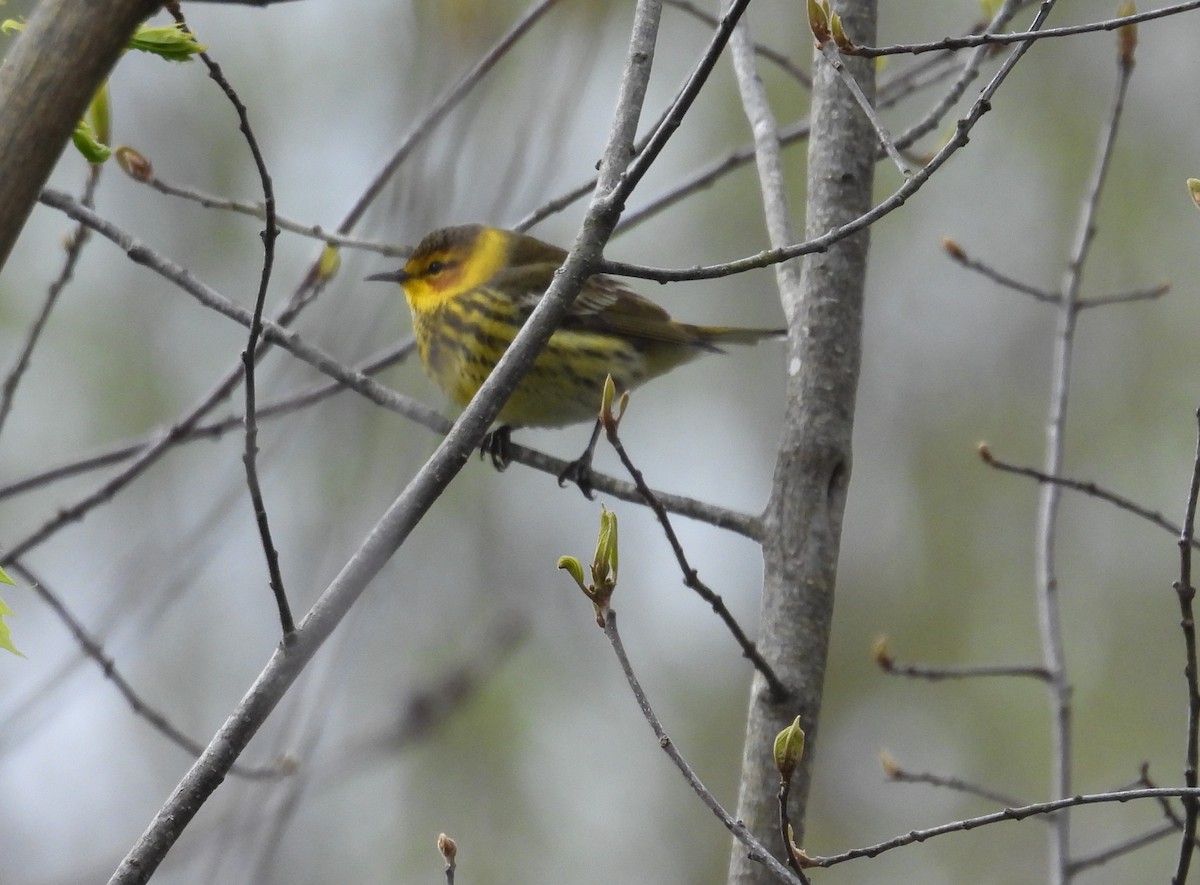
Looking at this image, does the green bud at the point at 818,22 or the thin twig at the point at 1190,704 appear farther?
the green bud at the point at 818,22

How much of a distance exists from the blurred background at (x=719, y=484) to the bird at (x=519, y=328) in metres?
2.75

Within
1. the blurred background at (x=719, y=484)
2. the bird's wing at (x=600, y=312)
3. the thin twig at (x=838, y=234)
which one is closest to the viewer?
the thin twig at (x=838, y=234)

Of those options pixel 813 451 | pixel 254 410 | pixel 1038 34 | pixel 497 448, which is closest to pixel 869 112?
pixel 1038 34

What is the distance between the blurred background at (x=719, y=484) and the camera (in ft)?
32.4

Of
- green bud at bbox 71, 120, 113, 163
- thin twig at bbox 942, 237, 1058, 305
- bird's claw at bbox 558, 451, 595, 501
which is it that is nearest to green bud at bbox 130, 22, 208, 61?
green bud at bbox 71, 120, 113, 163

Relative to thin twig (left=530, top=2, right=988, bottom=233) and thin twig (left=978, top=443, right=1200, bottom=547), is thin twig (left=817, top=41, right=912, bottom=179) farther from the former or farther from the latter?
thin twig (left=978, top=443, right=1200, bottom=547)

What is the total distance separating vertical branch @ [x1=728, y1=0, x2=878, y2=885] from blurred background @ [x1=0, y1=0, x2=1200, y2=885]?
548 cm

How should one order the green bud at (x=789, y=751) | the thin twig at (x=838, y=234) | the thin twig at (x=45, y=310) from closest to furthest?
the thin twig at (x=838, y=234) < the green bud at (x=789, y=751) < the thin twig at (x=45, y=310)

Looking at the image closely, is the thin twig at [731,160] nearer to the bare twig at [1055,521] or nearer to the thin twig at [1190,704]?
the bare twig at [1055,521]

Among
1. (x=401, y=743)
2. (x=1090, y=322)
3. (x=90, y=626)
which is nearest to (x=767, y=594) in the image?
(x=401, y=743)

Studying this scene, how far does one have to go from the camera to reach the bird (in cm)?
540

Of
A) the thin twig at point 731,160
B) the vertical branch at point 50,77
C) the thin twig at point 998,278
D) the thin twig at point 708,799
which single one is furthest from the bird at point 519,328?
the vertical branch at point 50,77

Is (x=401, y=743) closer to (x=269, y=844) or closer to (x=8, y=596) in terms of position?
(x=269, y=844)

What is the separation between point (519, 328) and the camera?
5547mm
